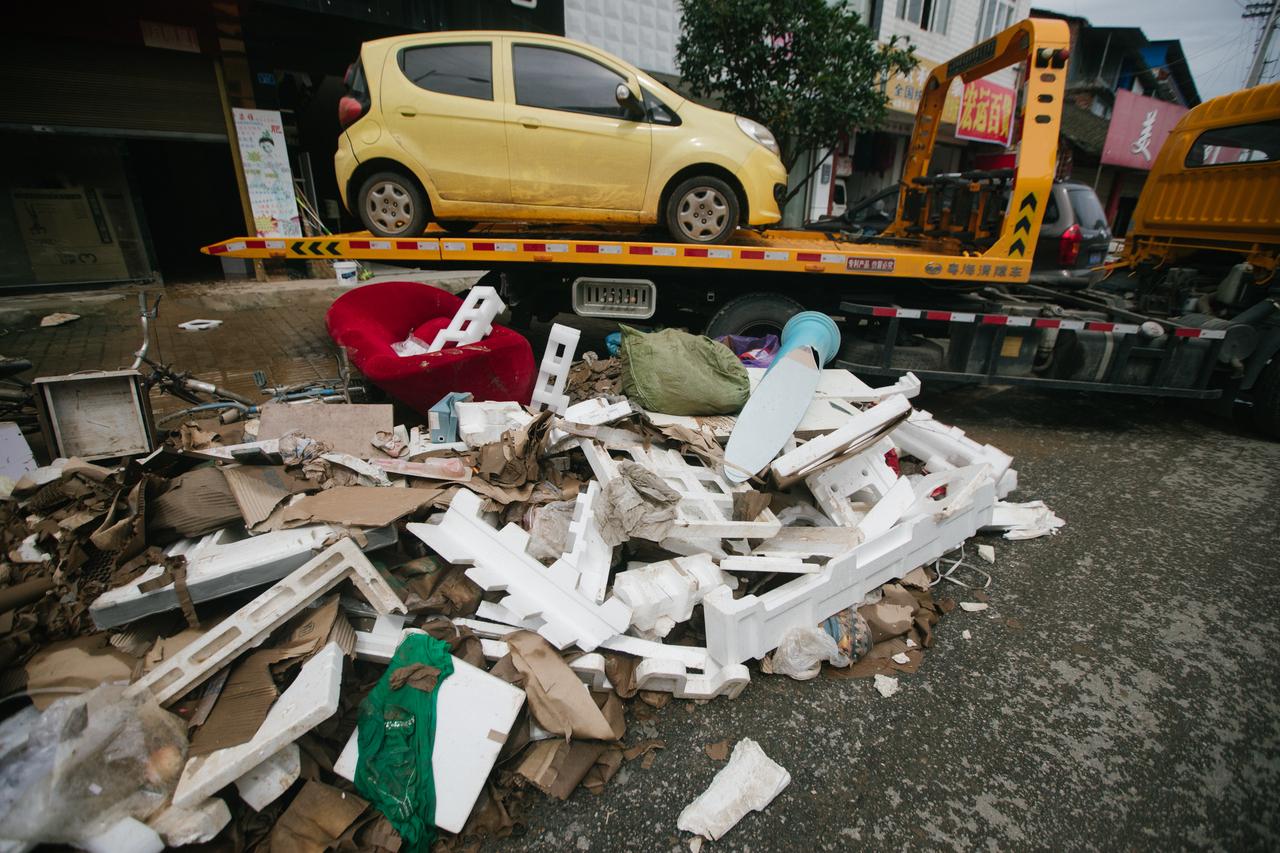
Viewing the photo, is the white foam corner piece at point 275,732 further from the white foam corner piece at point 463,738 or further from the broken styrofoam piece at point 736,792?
the broken styrofoam piece at point 736,792

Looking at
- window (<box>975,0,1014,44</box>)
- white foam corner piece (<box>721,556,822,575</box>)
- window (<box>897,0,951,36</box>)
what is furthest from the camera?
window (<box>975,0,1014,44</box>)

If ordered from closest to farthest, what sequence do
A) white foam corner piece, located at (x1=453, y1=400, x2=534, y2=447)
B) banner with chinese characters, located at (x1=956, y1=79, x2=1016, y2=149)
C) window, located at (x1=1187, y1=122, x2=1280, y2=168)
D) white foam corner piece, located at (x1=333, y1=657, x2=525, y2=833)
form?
white foam corner piece, located at (x1=333, y1=657, x2=525, y2=833) → white foam corner piece, located at (x1=453, y1=400, x2=534, y2=447) → window, located at (x1=1187, y1=122, x2=1280, y2=168) → banner with chinese characters, located at (x1=956, y1=79, x2=1016, y2=149)

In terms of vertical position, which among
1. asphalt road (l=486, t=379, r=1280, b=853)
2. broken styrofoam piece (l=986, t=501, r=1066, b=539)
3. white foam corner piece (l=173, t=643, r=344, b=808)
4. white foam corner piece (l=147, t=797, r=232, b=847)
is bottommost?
asphalt road (l=486, t=379, r=1280, b=853)

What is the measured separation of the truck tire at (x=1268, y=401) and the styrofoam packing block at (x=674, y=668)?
5.54 metres

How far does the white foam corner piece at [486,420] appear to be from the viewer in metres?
3.05

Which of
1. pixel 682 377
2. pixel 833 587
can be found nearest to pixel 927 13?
pixel 682 377

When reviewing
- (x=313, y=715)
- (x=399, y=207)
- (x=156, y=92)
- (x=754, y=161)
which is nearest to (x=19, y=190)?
Answer: (x=156, y=92)

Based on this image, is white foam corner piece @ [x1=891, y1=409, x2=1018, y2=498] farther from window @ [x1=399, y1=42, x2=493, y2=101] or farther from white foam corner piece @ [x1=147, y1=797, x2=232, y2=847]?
window @ [x1=399, y1=42, x2=493, y2=101]

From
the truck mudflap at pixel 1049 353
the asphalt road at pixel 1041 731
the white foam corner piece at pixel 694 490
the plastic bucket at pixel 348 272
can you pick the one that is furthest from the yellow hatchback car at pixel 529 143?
the plastic bucket at pixel 348 272

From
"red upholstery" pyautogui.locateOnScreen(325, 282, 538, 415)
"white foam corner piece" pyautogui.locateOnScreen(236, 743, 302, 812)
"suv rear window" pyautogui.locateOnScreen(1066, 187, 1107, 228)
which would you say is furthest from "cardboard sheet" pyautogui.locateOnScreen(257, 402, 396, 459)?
"suv rear window" pyautogui.locateOnScreen(1066, 187, 1107, 228)

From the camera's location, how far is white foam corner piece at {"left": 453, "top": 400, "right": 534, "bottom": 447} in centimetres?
305

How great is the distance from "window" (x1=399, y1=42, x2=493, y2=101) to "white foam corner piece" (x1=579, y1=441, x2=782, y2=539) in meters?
3.22

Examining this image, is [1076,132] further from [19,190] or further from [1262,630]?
[19,190]

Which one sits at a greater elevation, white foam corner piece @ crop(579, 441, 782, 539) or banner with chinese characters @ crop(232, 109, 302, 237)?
banner with chinese characters @ crop(232, 109, 302, 237)
